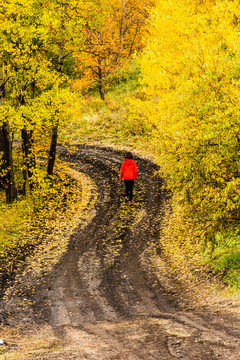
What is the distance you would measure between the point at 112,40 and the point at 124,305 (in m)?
27.2

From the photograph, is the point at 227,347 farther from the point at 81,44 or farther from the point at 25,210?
the point at 81,44

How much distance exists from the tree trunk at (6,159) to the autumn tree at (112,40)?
14288mm

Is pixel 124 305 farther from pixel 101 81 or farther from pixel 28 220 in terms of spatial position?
pixel 101 81

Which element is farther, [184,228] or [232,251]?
[184,228]

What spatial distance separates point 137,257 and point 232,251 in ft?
8.18

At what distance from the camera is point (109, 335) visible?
5.95 meters

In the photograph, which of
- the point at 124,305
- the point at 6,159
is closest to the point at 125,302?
the point at 124,305

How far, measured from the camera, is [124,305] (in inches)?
293

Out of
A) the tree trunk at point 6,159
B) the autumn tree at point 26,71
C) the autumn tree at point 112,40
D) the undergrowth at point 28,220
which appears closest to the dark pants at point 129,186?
the undergrowth at point 28,220

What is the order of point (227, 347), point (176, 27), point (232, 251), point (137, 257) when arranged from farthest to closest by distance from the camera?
point (176, 27) → point (137, 257) → point (232, 251) → point (227, 347)

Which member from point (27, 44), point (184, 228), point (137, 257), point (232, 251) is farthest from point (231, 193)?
point (27, 44)

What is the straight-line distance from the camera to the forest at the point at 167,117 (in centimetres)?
714

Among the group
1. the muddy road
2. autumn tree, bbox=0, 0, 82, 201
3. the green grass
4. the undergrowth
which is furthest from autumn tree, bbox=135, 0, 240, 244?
autumn tree, bbox=0, 0, 82, 201

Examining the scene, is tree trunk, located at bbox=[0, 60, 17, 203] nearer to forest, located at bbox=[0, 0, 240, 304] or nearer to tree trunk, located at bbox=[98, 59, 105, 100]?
forest, located at bbox=[0, 0, 240, 304]
